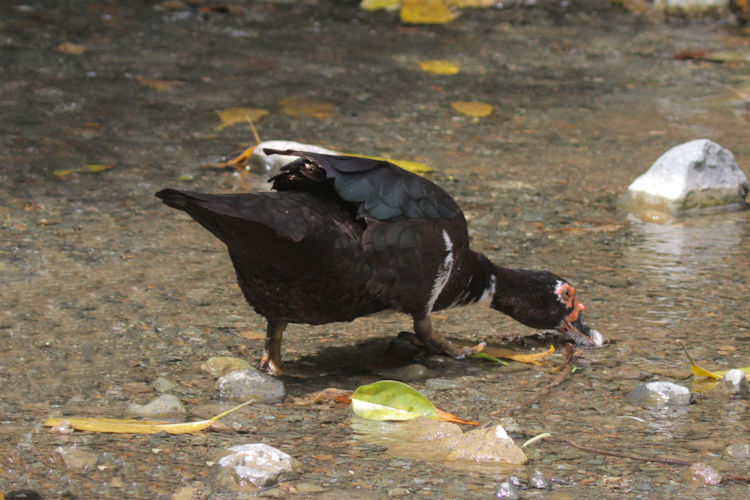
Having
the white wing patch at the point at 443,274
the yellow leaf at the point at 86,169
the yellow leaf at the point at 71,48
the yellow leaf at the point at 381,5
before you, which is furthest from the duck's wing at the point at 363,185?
the yellow leaf at the point at 381,5

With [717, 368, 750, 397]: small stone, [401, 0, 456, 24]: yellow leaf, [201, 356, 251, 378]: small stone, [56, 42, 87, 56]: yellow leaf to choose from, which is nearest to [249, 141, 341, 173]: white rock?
[201, 356, 251, 378]: small stone

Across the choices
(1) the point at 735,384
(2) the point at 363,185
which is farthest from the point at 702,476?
(2) the point at 363,185

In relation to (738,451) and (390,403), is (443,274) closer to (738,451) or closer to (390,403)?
(390,403)

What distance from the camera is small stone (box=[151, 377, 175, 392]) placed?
325cm

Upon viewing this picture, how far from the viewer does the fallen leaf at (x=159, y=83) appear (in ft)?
24.1

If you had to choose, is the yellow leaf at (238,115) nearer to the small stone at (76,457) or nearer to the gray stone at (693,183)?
the gray stone at (693,183)

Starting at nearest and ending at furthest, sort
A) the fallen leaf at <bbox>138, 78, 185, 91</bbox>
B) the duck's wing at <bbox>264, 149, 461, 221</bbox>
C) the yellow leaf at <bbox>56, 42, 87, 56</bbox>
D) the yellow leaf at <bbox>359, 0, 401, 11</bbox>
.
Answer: the duck's wing at <bbox>264, 149, 461, 221</bbox>, the fallen leaf at <bbox>138, 78, 185, 91</bbox>, the yellow leaf at <bbox>56, 42, 87, 56</bbox>, the yellow leaf at <bbox>359, 0, 401, 11</bbox>

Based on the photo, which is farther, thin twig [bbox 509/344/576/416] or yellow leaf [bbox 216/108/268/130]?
yellow leaf [bbox 216/108/268/130]

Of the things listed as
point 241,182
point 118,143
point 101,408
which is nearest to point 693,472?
point 101,408

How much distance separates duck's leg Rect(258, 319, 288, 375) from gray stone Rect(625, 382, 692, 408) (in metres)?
1.26

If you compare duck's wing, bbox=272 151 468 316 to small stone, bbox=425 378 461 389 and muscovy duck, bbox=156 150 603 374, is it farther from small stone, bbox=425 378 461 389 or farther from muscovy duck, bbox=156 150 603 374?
small stone, bbox=425 378 461 389

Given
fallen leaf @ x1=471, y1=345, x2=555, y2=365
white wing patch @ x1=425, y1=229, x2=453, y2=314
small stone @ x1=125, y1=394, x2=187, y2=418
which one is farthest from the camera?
fallen leaf @ x1=471, y1=345, x2=555, y2=365

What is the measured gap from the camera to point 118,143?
6160 millimetres

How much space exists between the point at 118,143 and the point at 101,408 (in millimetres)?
3395
